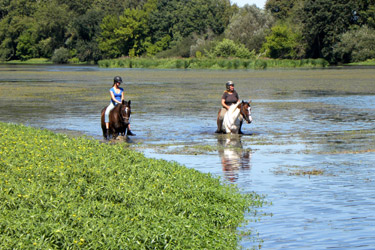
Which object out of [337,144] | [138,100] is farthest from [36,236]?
[138,100]

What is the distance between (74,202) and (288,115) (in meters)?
21.0

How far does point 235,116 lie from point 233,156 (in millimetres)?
4832

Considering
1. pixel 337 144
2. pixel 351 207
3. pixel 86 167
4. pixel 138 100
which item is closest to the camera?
pixel 351 207

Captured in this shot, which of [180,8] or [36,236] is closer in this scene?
[36,236]

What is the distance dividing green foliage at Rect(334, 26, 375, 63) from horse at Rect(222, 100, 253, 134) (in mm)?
90638

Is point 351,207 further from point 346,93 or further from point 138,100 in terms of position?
point 346,93

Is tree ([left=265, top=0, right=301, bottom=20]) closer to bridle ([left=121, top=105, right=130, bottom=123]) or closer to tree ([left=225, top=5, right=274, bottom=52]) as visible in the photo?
tree ([left=225, top=5, right=274, bottom=52])

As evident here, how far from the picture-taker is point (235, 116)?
22125 mm

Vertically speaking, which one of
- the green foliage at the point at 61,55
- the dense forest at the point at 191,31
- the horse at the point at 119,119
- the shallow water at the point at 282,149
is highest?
the dense forest at the point at 191,31

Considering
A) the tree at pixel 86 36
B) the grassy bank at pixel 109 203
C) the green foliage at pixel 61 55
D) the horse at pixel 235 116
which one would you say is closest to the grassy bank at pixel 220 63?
the green foliage at pixel 61 55

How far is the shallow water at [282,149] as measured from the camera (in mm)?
10328

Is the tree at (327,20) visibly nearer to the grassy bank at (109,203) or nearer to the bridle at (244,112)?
the bridle at (244,112)

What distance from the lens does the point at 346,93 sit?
46.4 metres

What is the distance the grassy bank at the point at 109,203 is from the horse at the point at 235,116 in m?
7.89
